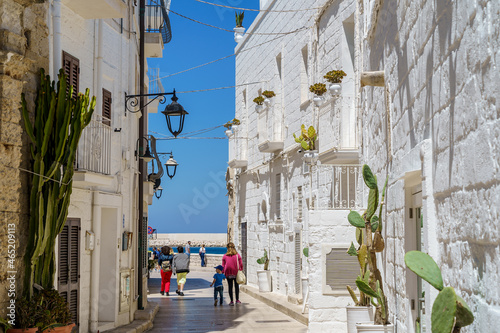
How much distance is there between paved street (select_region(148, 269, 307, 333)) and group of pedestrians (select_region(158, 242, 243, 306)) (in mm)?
348

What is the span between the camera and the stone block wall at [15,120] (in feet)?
26.3

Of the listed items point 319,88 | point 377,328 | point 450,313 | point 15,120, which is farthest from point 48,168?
point 319,88

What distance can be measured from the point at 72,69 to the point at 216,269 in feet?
29.3

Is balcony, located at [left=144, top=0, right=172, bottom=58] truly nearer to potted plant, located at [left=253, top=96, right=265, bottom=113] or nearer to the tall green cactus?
potted plant, located at [left=253, top=96, right=265, bottom=113]

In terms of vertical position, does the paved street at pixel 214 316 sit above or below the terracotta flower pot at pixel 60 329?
below

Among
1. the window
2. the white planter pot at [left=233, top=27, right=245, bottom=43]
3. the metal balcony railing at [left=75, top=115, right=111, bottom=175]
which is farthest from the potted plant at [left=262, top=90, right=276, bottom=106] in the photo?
the metal balcony railing at [left=75, top=115, right=111, bottom=175]

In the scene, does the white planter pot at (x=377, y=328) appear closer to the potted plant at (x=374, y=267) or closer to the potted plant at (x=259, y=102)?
the potted plant at (x=374, y=267)

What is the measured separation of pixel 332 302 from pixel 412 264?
9.37 meters

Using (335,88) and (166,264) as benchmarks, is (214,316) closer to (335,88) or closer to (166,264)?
(166,264)

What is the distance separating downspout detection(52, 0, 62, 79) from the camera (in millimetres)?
9935

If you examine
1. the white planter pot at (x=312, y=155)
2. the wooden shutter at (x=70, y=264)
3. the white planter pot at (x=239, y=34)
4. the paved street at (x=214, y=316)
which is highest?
the white planter pot at (x=239, y=34)

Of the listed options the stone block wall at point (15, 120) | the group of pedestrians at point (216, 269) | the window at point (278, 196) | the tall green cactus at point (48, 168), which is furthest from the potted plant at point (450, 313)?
the window at point (278, 196)

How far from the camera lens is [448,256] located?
4.38m

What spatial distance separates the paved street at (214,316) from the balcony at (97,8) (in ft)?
20.8
